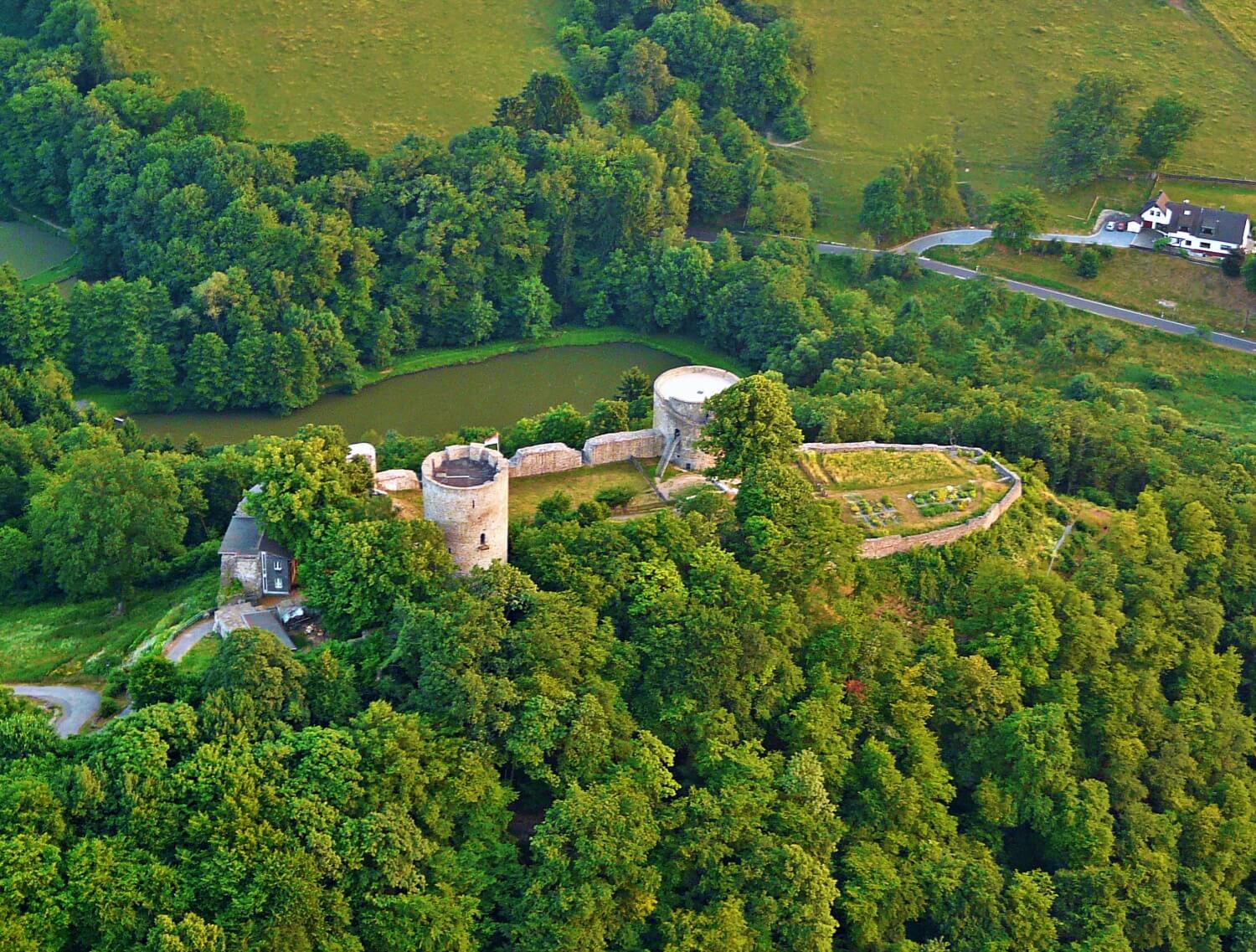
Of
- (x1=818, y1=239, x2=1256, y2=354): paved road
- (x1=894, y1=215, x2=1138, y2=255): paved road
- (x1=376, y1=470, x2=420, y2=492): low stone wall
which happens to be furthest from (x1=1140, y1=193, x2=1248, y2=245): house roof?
(x1=376, y1=470, x2=420, y2=492): low stone wall

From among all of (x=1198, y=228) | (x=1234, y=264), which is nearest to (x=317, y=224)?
(x=1198, y=228)

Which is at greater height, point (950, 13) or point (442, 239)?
point (950, 13)

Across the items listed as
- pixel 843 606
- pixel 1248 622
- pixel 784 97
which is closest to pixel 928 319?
pixel 784 97

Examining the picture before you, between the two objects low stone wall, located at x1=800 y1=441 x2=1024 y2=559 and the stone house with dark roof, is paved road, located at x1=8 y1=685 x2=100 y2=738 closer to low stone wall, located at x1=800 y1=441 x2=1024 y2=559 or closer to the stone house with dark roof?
the stone house with dark roof

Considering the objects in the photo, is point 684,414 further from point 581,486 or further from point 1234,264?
point 1234,264

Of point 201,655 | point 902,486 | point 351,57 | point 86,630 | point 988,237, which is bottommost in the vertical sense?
point 86,630

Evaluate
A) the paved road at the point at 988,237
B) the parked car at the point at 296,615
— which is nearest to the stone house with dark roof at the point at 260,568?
the parked car at the point at 296,615

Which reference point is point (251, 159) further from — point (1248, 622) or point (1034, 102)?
point (1248, 622)
